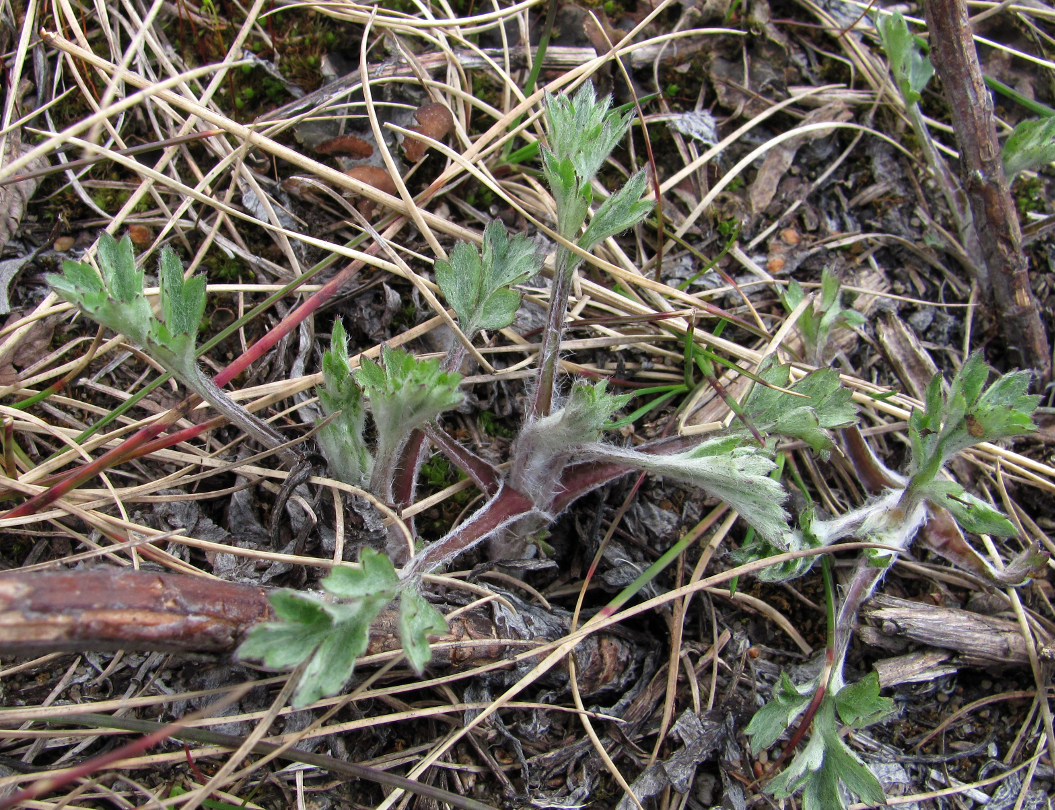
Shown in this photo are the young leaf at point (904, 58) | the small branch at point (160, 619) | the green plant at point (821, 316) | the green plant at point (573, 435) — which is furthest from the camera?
the young leaf at point (904, 58)

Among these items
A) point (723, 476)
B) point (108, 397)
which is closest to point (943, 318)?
point (723, 476)

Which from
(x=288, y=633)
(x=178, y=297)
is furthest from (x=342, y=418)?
(x=288, y=633)

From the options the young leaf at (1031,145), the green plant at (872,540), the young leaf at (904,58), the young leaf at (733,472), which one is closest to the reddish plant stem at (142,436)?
the young leaf at (733,472)

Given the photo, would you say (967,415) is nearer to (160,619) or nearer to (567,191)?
(567,191)

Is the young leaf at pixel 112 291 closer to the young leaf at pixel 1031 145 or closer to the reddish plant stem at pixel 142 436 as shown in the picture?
the reddish plant stem at pixel 142 436

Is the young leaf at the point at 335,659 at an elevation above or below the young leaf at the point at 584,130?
below

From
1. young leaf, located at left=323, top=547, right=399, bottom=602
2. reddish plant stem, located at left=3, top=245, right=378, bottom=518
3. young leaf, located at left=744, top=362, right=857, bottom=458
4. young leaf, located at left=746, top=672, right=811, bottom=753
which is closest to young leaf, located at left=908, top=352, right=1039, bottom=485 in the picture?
young leaf, located at left=744, top=362, right=857, bottom=458
